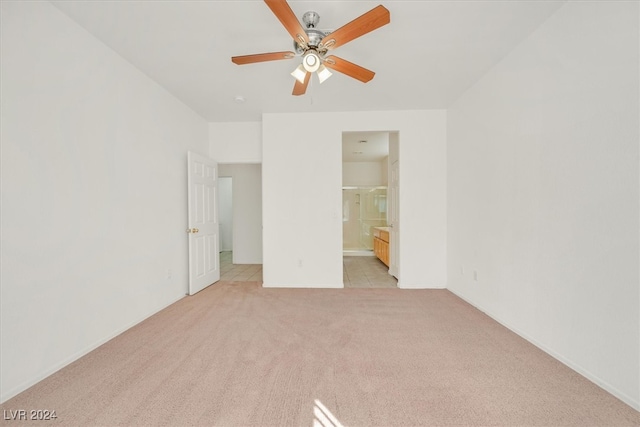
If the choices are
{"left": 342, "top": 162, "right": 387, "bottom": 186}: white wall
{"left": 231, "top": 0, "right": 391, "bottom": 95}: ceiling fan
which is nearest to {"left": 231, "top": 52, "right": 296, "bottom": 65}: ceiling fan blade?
{"left": 231, "top": 0, "right": 391, "bottom": 95}: ceiling fan

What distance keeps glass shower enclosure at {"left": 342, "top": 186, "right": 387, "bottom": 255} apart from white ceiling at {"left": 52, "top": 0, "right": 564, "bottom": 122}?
4.06 metres

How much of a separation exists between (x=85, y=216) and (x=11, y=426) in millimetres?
1386

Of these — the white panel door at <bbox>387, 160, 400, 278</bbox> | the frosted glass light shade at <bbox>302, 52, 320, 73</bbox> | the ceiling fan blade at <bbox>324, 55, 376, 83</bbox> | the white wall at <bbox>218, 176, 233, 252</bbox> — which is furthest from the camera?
the white wall at <bbox>218, 176, 233, 252</bbox>

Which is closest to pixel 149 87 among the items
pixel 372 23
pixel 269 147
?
pixel 269 147

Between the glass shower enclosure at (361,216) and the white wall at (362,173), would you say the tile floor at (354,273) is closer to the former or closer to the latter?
the glass shower enclosure at (361,216)

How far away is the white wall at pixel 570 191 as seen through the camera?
1.57 meters

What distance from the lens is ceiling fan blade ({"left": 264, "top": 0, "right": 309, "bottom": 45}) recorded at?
4.89ft

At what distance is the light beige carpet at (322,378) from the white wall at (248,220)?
3.13 m

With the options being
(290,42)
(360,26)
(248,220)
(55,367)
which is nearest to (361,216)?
(248,220)

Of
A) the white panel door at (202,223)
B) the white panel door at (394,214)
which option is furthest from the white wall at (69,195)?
the white panel door at (394,214)

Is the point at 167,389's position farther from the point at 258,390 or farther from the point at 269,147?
the point at 269,147

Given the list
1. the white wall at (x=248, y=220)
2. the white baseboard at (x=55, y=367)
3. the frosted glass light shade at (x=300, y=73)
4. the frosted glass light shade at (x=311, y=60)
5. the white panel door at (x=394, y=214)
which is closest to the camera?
the white baseboard at (x=55, y=367)

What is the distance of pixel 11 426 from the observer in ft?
4.68

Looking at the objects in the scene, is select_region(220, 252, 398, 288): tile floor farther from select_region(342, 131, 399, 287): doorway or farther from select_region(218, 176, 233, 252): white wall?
select_region(218, 176, 233, 252): white wall
